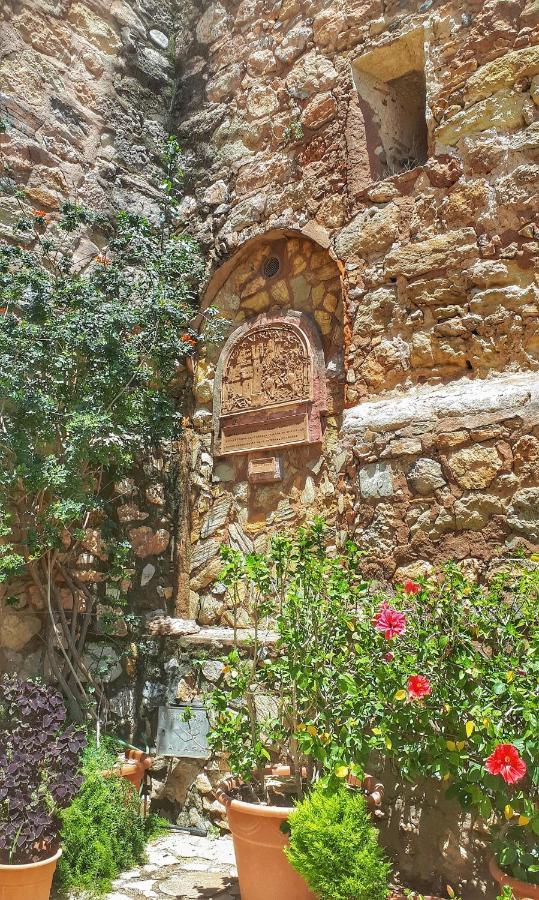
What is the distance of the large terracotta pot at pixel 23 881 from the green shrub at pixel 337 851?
955 mm

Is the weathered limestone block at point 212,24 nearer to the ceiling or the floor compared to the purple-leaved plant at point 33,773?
nearer to the ceiling

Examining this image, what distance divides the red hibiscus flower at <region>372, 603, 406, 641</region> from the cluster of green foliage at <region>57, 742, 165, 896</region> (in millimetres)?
1643

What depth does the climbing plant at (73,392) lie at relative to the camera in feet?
12.1

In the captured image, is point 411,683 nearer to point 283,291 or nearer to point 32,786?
point 32,786

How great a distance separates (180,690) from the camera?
4.16 m

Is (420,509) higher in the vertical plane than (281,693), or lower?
higher

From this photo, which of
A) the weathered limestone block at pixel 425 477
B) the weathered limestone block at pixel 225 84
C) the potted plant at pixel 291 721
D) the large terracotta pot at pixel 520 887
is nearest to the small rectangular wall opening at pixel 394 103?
the weathered limestone block at pixel 225 84

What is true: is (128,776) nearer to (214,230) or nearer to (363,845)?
(363,845)

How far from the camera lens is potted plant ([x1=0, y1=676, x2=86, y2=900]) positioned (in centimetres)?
272

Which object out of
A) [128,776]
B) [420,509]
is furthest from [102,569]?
[420,509]

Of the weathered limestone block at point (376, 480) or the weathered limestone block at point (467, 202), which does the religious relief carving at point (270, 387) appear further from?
the weathered limestone block at point (467, 202)

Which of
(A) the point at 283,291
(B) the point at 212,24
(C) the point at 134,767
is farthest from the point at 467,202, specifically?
(C) the point at 134,767

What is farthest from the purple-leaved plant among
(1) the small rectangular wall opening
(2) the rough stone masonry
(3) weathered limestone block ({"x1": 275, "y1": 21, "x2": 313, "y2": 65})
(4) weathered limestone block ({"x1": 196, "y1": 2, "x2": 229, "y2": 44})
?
(4) weathered limestone block ({"x1": 196, "y1": 2, "x2": 229, "y2": 44})

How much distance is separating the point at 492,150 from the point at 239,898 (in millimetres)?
3478
